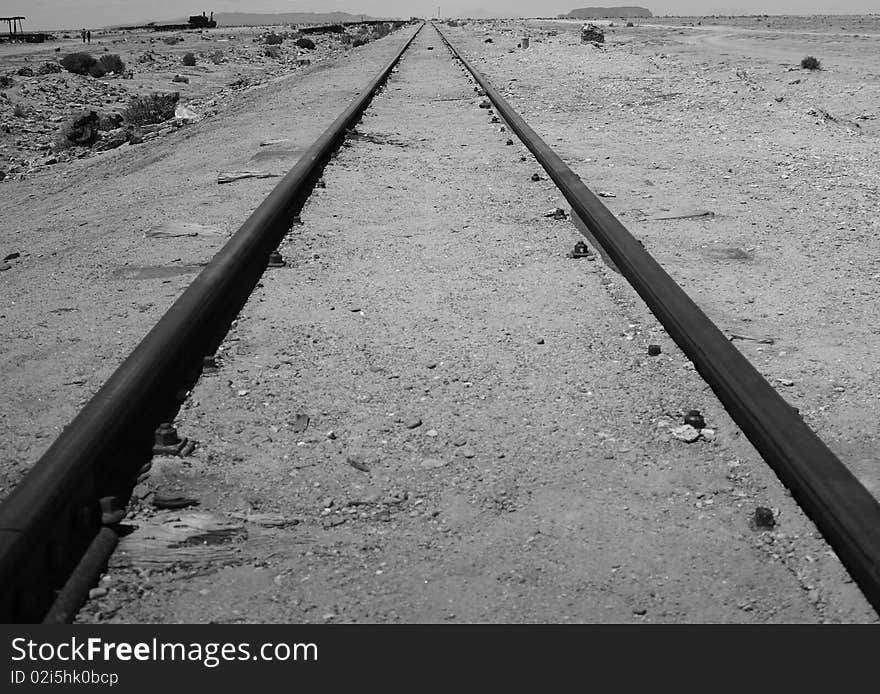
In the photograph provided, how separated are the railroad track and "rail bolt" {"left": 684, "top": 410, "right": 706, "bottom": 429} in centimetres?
10

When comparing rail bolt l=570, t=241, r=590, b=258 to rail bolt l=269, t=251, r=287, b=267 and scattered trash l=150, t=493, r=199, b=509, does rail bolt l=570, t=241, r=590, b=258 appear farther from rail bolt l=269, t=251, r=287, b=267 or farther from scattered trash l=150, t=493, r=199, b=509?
scattered trash l=150, t=493, r=199, b=509

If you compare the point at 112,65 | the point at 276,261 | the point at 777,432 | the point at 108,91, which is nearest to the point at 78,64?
the point at 112,65

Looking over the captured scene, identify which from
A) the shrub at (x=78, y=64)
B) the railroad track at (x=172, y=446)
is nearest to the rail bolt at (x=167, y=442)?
the railroad track at (x=172, y=446)

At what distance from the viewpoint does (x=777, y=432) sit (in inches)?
105

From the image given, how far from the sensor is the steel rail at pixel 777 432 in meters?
2.16

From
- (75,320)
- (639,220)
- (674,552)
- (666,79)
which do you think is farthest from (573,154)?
(666,79)

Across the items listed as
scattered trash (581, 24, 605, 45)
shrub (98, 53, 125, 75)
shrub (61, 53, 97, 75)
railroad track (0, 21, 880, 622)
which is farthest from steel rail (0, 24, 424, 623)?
scattered trash (581, 24, 605, 45)

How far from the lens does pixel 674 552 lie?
2375 millimetres

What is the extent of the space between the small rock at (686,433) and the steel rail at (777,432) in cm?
15

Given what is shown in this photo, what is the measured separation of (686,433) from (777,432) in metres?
0.36

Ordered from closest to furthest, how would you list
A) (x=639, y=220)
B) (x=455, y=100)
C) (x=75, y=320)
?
1. (x=75, y=320)
2. (x=639, y=220)
3. (x=455, y=100)

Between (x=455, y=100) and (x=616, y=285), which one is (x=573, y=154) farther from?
(x=455, y=100)
